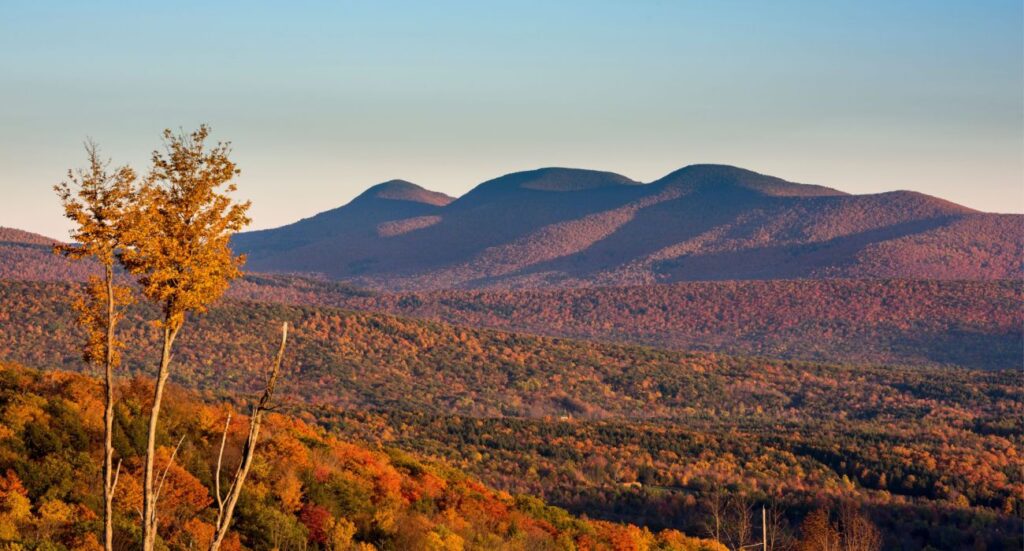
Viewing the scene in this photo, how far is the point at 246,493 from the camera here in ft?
93.1

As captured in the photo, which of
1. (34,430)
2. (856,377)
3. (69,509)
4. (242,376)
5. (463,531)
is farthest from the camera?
(856,377)

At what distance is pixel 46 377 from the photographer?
113 ft

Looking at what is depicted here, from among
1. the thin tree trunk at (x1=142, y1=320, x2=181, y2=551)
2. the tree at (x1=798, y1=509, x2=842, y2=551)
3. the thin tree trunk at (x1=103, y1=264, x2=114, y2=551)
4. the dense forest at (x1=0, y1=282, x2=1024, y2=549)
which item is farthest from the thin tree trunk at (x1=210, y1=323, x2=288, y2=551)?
the dense forest at (x1=0, y1=282, x2=1024, y2=549)

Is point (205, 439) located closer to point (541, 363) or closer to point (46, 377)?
point (46, 377)

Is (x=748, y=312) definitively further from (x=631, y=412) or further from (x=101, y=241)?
(x=101, y=241)

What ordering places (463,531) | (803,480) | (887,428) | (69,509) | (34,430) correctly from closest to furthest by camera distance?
(69,509), (34,430), (463,531), (803,480), (887,428)

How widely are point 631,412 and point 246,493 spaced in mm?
69799

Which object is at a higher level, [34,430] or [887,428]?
[34,430]

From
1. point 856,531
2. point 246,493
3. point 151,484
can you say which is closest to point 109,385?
point 151,484

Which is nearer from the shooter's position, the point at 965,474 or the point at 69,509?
the point at 69,509

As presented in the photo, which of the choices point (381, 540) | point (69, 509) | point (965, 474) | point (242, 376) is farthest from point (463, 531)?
point (242, 376)

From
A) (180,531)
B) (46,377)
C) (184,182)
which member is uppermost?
(184,182)

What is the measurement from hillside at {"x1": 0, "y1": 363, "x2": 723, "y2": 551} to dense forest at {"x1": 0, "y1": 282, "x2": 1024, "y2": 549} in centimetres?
1073

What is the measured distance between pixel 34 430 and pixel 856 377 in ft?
292
